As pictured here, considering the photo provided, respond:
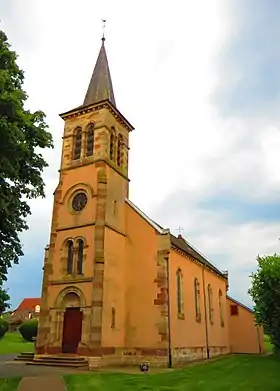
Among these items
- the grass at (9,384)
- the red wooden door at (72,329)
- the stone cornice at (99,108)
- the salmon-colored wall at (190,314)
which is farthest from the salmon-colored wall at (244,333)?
the grass at (9,384)

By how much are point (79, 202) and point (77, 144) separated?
5285mm

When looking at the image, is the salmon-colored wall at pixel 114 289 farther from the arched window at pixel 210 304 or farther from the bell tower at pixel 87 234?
the arched window at pixel 210 304

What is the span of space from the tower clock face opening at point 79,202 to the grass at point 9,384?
12.8 meters

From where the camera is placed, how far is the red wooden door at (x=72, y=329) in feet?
75.6

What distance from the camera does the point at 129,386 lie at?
14.5 m

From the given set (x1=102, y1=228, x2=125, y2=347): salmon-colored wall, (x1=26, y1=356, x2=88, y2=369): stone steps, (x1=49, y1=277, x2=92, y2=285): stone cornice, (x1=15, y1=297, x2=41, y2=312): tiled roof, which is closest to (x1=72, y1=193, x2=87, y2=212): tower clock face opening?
(x1=102, y1=228, x2=125, y2=347): salmon-colored wall

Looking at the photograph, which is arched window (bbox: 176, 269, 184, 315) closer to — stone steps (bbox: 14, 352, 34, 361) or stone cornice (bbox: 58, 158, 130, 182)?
stone cornice (bbox: 58, 158, 130, 182)

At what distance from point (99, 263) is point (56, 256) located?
4239mm

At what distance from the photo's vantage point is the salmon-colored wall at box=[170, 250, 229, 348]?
2450 centimetres

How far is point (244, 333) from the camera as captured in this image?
39062 mm

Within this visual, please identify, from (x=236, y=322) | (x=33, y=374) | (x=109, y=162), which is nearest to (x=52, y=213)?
(x=109, y=162)

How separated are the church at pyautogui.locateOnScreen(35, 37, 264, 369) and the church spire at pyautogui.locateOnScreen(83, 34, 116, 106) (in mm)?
145

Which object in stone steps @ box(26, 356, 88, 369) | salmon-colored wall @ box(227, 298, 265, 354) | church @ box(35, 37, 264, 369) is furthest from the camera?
salmon-colored wall @ box(227, 298, 265, 354)

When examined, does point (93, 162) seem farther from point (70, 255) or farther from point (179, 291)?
point (179, 291)
